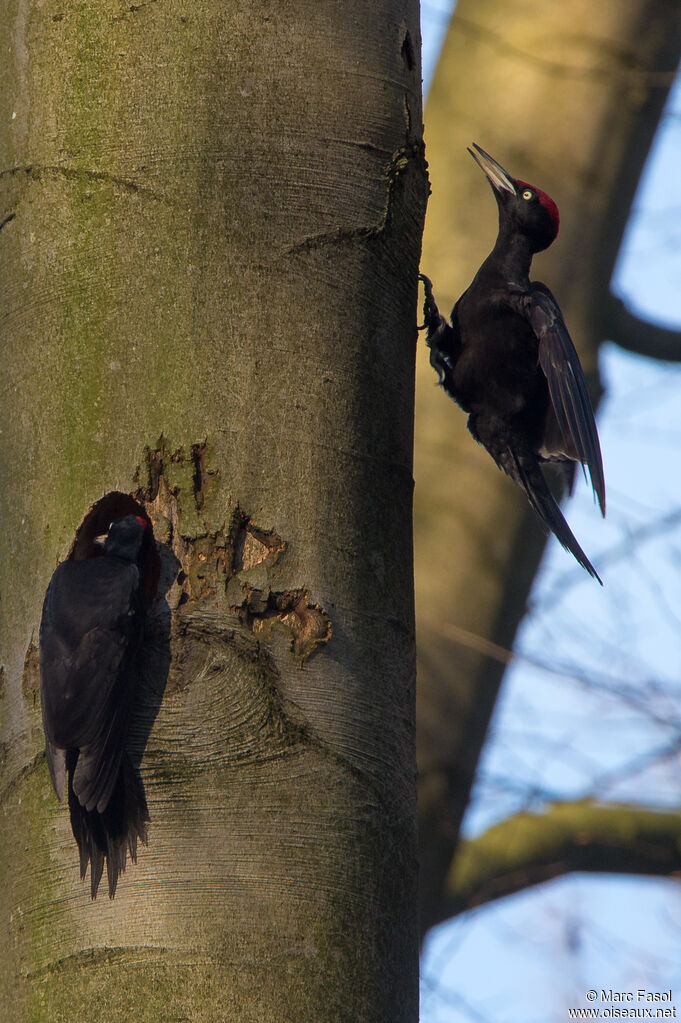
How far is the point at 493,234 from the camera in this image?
4.45 metres

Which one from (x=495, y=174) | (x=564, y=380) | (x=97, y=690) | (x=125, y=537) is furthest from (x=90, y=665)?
(x=495, y=174)

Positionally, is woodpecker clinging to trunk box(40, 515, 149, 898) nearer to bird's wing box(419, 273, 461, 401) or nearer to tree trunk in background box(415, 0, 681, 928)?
bird's wing box(419, 273, 461, 401)

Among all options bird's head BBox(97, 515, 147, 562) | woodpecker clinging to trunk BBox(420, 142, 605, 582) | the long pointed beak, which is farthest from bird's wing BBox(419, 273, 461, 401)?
bird's head BBox(97, 515, 147, 562)

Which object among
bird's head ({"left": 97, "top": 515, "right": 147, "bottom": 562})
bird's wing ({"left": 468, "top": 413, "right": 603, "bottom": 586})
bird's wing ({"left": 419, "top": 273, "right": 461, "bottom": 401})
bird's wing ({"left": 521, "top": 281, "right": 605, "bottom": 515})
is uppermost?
bird's head ({"left": 97, "top": 515, "right": 147, "bottom": 562})

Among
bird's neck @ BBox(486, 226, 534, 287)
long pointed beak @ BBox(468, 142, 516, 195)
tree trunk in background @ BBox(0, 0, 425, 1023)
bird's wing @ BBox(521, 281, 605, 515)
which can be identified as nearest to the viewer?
tree trunk in background @ BBox(0, 0, 425, 1023)

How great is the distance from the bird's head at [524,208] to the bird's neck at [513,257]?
0.02 meters

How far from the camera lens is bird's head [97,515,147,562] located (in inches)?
81.3

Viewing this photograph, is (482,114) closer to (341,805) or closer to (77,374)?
(77,374)

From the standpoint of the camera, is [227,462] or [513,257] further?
[513,257]

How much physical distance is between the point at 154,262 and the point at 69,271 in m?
0.16

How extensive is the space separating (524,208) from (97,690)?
2.67 meters

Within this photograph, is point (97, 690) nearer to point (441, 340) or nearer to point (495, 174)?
point (441, 340)

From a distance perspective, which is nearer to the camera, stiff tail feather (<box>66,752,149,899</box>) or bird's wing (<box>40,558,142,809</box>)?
stiff tail feather (<box>66,752,149,899</box>)

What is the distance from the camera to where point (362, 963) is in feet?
5.56
